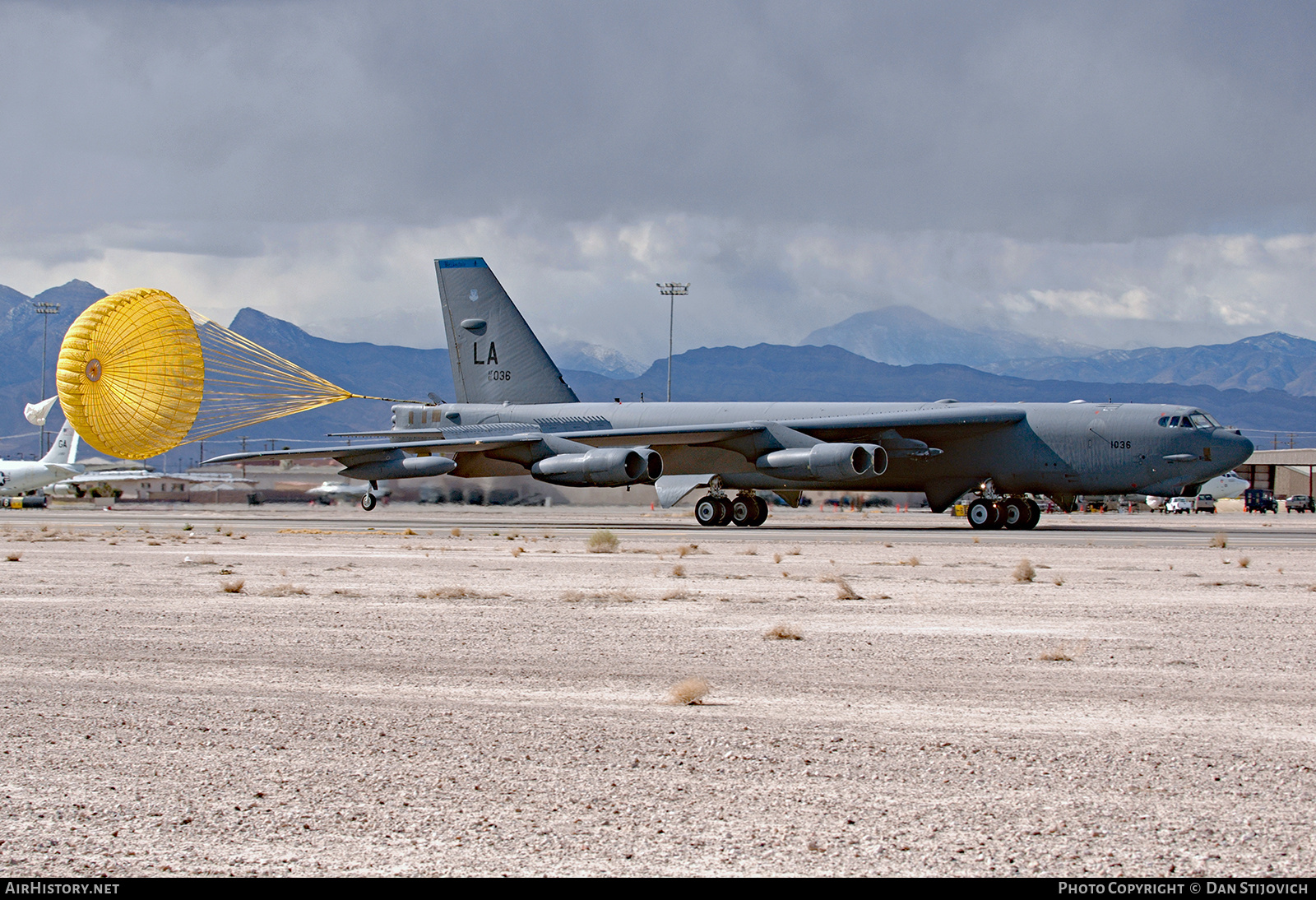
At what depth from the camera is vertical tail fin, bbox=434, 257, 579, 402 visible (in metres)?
41.8

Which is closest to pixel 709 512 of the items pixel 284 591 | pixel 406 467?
pixel 406 467

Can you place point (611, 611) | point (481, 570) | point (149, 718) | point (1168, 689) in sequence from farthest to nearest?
point (481, 570)
point (611, 611)
point (1168, 689)
point (149, 718)

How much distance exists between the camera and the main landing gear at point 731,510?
37.1 metres

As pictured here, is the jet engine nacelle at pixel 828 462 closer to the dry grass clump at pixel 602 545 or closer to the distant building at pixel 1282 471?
the dry grass clump at pixel 602 545

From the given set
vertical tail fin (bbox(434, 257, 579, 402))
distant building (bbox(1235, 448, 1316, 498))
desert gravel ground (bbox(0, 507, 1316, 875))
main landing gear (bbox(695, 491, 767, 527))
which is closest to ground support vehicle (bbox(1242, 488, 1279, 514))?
distant building (bbox(1235, 448, 1316, 498))

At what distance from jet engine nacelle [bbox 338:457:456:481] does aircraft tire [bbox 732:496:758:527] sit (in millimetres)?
8802

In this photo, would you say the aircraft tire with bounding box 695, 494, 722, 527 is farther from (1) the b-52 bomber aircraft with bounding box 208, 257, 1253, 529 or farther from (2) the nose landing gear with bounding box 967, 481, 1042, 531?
(2) the nose landing gear with bounding box 967, 481, 1042, 531

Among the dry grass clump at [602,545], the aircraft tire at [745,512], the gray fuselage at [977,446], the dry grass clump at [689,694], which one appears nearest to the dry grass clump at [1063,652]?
the dry grass clump at [689,694]

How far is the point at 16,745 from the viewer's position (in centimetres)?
692

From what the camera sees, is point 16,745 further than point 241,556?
No

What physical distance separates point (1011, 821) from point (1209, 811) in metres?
0.92

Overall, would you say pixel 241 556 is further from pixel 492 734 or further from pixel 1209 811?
pixel 1209 811
